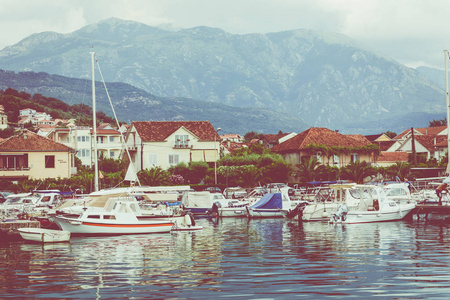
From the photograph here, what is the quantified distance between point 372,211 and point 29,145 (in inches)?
2129

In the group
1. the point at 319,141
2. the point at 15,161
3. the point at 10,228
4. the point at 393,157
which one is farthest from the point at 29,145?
the point at 393,157

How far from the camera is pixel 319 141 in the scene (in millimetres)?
117000

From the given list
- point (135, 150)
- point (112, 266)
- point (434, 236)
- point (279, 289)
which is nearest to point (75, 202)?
point (112, 266)

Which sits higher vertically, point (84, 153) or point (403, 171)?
point (84, 153)

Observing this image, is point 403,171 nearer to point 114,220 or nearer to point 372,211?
point 372,211

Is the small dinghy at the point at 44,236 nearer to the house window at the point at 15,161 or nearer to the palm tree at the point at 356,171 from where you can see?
the house window at the point at 15,161

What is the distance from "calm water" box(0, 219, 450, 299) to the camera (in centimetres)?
2398

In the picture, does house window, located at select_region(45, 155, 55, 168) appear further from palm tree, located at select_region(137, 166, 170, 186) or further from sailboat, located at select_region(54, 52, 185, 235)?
sailboat, located at select_region(54, 52, 185, 235)

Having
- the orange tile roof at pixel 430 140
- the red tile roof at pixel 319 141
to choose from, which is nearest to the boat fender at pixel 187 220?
the red tile roof at pixel 319 141

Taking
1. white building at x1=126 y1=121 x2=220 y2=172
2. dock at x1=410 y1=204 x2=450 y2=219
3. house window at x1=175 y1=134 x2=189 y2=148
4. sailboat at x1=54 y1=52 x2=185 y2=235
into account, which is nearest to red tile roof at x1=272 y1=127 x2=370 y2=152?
→ white building at x1=126 y1=121 x2=220 y2=172

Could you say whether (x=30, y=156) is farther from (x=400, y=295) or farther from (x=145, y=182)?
(x=400, y=295)

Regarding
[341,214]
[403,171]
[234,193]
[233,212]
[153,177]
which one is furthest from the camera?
[403,171]

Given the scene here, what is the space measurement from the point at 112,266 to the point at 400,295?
46.8ft

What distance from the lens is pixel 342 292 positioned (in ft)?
76.1
